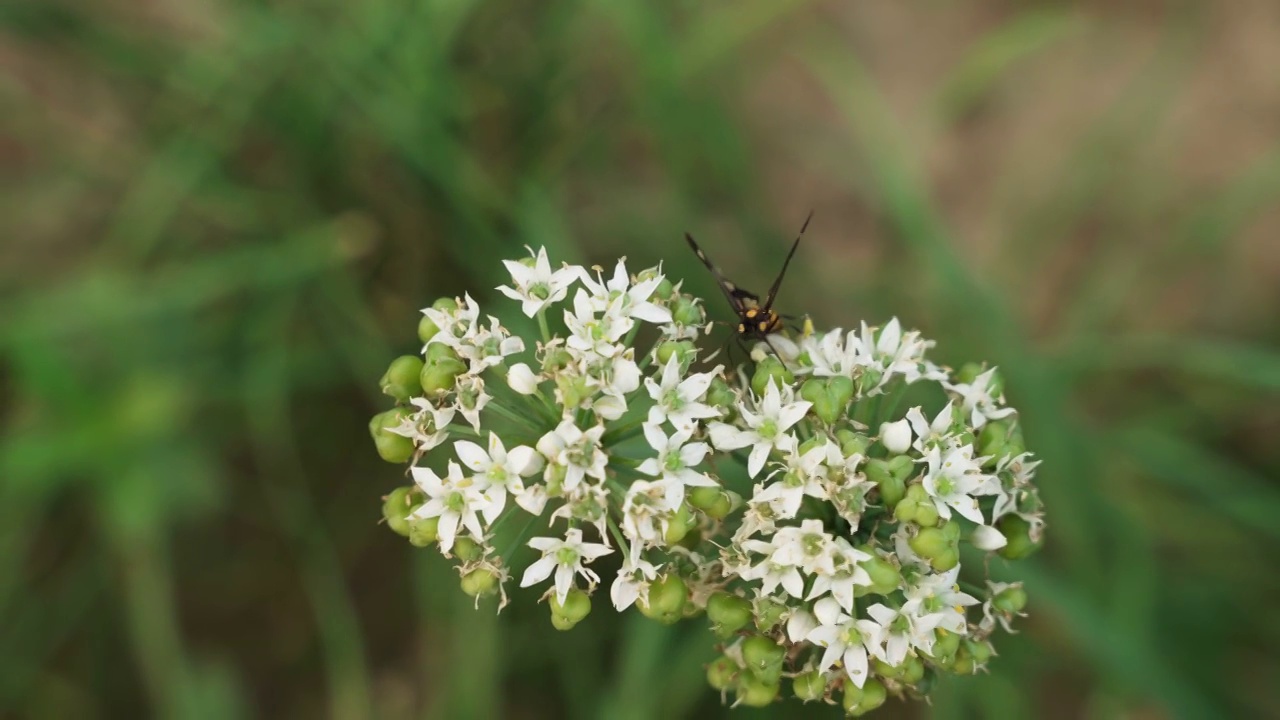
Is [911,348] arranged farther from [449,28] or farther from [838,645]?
[449,28]

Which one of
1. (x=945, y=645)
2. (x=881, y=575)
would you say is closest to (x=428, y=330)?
(x=881, y=575)

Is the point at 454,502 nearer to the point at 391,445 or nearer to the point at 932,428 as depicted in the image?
the point at 391,445

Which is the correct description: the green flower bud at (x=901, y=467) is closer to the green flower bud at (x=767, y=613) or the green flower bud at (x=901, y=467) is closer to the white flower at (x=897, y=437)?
the white flower at (x=897, y=437)

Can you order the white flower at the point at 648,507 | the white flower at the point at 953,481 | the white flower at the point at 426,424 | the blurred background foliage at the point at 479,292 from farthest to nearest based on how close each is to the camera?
the blurred background foliage at the point at 479,292 < the white flower at the point at 426,424 < the white flower at the point at 953,481 < the white flower at the point at 648,507

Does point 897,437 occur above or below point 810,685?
above

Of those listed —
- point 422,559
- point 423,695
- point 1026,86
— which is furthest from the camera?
point 1026,86

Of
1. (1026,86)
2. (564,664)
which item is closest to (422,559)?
(564,664)

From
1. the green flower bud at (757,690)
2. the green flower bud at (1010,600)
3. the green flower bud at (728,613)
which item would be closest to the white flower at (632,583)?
Result: the green flower bud at (728,613)

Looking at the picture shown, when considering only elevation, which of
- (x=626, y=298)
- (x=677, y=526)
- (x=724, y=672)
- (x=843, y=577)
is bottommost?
(x=724, y=672)
